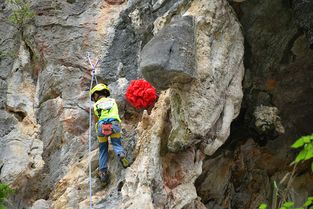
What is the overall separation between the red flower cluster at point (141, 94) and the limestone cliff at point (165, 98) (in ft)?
0.54

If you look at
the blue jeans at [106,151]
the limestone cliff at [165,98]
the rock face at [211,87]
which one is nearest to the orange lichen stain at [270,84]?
the limestone cliff at [165,98]

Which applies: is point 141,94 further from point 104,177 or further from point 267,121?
point 267,121

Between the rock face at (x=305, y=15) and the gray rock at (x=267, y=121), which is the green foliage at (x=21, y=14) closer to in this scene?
the gray rock at (x=267, y=121)

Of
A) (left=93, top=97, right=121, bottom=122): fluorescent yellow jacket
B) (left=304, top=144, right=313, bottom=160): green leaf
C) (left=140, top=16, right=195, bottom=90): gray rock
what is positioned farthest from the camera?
(left=93, top=97, right=121, bottom=122): fluorescent yellow jacket

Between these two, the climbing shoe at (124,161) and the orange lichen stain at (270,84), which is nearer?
the climbing shoe at (124,161)

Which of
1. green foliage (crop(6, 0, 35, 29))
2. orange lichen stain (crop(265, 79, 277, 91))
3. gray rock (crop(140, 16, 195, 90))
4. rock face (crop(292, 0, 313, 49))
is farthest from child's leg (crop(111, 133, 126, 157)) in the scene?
green foliage (crop(6, 0, 35, 29))

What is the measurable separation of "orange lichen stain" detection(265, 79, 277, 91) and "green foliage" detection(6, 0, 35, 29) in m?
4.42

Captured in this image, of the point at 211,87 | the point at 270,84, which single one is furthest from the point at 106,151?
the point at 270,84

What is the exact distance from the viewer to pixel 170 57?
24.7 ft

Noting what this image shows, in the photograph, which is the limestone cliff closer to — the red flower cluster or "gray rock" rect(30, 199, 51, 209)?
"gray rock" rect(30, 199, 51, 209)

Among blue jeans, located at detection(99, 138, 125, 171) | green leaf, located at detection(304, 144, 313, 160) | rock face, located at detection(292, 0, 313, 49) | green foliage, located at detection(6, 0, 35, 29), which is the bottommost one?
green leaf, located at detection(304, 144, 313, 160)

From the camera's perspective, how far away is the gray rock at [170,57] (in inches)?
295

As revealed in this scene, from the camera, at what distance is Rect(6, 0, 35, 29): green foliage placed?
1062cm

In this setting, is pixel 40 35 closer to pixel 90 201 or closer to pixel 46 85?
pixel 46 85
